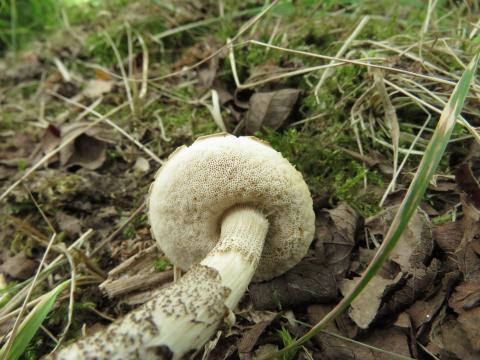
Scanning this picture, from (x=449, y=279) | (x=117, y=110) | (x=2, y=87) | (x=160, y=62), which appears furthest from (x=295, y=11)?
(x=2, y=87)

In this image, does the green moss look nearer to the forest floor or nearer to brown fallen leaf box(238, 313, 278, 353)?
the forest floor

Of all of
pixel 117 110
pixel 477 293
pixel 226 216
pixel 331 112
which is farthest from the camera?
pixel 117 110

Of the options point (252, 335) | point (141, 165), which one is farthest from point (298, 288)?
point (141, 165)

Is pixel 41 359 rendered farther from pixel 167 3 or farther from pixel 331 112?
pixel 167 3

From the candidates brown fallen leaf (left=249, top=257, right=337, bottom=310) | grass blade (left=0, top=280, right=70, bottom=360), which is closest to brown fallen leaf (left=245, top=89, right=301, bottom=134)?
brown fallen leaf (left=249, top=257, right=337, bottom=310)

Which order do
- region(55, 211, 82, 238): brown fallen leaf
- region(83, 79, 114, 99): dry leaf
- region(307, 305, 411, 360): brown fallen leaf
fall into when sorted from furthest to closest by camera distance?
region(83, 79, 114, 99): dry leaf < region(55, 211, 82, 238): brown fallen leaf < region(307, 305, 411, 360): brown fallen leaf

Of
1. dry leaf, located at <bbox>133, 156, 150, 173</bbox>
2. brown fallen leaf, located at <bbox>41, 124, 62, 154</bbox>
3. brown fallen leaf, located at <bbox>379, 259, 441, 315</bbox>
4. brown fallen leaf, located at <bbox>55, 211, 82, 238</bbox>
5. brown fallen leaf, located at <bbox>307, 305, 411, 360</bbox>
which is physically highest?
brown fallen leaf, located at <bbox>41, 124, 62, 154</bbox>
